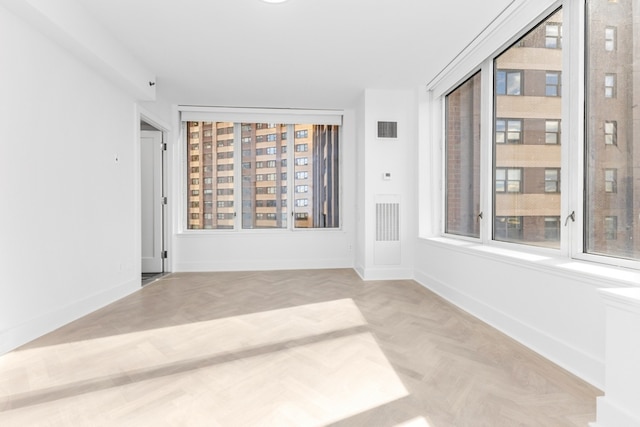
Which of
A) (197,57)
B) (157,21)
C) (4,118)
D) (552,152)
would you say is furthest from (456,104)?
(4,118)

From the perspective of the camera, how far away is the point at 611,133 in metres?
2.04

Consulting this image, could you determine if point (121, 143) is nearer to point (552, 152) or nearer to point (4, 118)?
point (4, 118)

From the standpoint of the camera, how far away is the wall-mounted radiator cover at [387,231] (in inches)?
185

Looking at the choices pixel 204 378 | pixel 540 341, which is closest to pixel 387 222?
pixel 540 341

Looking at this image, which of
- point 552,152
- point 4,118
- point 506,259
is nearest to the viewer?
point 4,118

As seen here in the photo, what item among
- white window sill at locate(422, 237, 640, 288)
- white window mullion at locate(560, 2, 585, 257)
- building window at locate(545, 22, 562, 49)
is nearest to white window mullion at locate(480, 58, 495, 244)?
white window sill at locate(422, 237, 640, 288)

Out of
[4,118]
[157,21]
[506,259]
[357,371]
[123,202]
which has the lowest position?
[357,371]

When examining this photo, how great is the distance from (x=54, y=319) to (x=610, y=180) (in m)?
4.39

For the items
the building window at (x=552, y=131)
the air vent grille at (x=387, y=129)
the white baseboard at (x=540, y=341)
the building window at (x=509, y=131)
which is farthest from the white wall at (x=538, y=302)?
the air vent grille at (x=387, y=129)

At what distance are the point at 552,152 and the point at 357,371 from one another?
87.4 inches

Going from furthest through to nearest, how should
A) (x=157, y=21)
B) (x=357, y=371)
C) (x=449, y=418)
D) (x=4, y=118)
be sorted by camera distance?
(x=157, y=21), (x=4, y=118), (x=357, y=371), (x=449, y=418)

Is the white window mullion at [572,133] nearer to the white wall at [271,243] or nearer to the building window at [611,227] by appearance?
the building window at [611,227]

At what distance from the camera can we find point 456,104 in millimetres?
4059

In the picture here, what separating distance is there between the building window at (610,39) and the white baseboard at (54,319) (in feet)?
15.0
